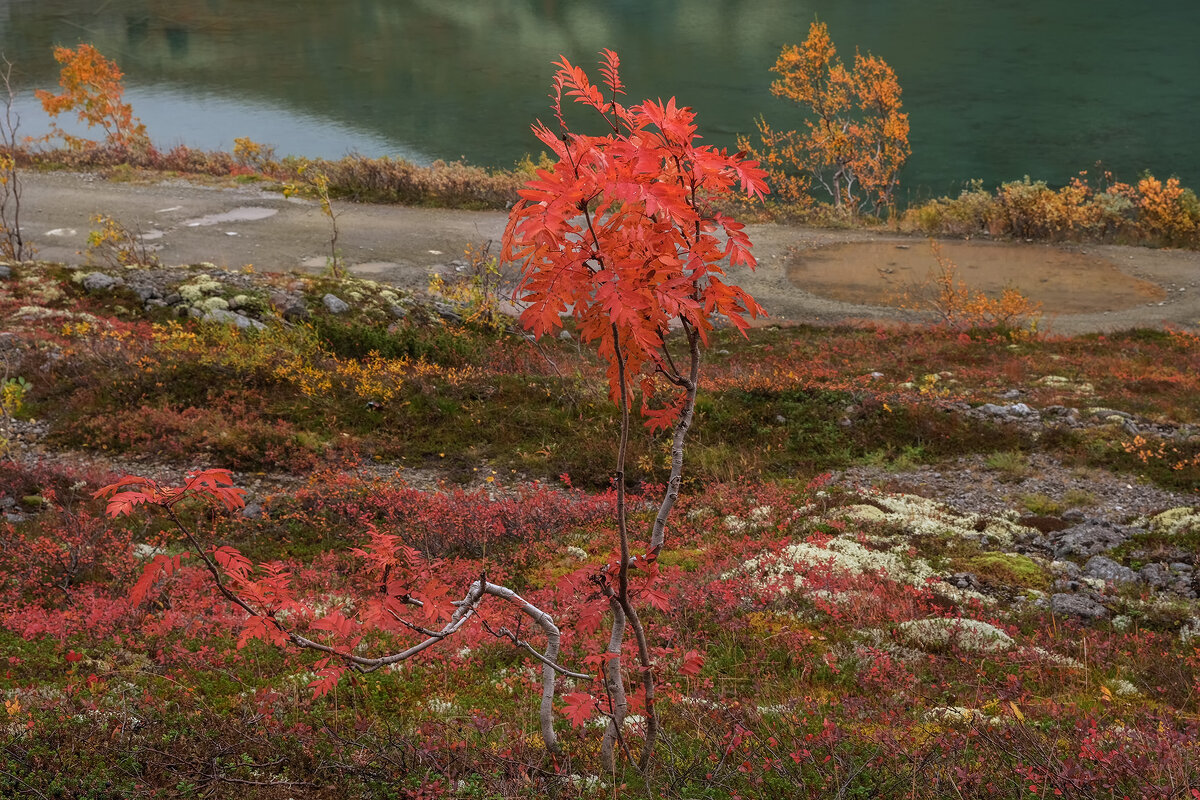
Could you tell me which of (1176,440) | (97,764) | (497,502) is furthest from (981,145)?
(97,764)

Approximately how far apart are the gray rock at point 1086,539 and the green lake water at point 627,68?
117 feet

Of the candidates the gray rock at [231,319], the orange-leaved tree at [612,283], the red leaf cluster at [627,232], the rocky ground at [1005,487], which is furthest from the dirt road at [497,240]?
the red leaf cluster at [627,232]

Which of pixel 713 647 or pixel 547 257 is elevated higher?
pixel 547 257

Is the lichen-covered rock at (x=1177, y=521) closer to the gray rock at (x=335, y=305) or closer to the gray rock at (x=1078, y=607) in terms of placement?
the gray rock at (x=1078, y=607)

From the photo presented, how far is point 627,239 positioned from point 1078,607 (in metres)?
7.04

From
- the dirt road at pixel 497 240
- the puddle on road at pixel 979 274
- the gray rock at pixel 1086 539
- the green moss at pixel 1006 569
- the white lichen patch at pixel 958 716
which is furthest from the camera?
the puddle on road at pixel 979 274

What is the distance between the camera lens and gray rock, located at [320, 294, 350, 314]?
18641 mm

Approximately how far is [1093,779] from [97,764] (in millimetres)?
5537

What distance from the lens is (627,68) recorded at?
66.1 meters

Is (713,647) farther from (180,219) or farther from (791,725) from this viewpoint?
(180,219)

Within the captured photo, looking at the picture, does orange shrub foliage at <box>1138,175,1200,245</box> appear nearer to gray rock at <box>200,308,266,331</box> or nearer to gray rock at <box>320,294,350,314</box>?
gray rock at <box>320,294,350,314</box>

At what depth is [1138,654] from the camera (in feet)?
23.1

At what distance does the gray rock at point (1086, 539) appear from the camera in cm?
963

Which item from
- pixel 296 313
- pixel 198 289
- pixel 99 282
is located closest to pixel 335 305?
pixel 296 313
